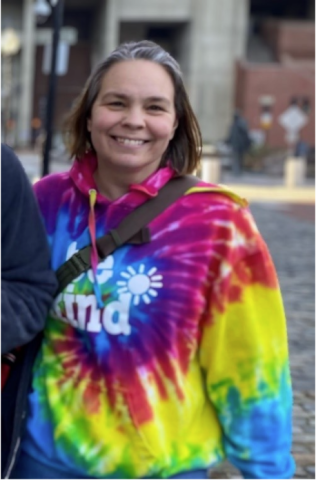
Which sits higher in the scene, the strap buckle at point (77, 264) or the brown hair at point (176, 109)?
the brown hair at point (176, 109)

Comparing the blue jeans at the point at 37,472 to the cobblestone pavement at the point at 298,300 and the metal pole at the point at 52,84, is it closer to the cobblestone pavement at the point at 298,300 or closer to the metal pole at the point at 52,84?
the cobblestone pavement at the point at 298,300

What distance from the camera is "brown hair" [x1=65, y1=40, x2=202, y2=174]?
7.95 ft

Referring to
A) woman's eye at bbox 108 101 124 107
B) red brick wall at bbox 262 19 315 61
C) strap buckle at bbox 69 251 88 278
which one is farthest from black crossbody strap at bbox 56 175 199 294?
red brick wall at bbox 262 19 315 61

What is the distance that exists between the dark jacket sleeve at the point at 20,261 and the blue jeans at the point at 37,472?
0.91 ft

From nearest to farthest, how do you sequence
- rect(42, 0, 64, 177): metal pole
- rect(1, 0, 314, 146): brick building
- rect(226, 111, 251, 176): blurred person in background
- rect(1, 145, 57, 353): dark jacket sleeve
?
rect(1, 145, 57, 353): dark jacket sleeve < rect(42, 0, 64, 177): metal pole < rect(226, 111, 251, 176): blurred person in background < rect(1, 0, 314, 146): brick building

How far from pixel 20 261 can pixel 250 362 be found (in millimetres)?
567

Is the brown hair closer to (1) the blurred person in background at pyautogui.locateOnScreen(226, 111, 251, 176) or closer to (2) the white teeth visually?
(2) the white teeth

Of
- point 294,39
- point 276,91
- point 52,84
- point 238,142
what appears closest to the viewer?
point 52,84

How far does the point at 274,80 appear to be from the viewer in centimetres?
5497

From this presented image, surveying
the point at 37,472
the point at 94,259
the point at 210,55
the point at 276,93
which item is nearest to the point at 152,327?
the point at 94,259

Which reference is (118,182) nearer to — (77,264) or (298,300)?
(77,264)

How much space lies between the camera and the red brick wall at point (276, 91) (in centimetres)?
5459

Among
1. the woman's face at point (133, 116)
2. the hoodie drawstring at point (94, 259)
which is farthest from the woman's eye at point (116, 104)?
the hoodie drawstring at point (94, 259)

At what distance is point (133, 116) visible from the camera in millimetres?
2416
